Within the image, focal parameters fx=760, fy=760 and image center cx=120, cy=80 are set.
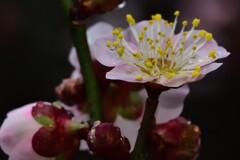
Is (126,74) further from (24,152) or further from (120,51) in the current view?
(24,152)

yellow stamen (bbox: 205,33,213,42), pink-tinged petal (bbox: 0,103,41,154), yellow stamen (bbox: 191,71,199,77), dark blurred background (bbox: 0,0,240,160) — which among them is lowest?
dark blurred background (bbox: 0,0,240,160)

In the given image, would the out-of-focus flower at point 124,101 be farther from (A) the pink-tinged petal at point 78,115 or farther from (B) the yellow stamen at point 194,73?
(B) the yellow stamen at point 194,73

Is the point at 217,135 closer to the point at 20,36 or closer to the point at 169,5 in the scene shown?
the point at 169,5

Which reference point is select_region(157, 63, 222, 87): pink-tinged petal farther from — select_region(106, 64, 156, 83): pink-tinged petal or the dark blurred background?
the dark blurred background

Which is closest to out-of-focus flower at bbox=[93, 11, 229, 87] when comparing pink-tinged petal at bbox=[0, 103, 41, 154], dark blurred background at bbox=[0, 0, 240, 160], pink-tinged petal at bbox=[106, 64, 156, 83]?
pink-tinged petal at bbox=[106, 64, 156, 83]

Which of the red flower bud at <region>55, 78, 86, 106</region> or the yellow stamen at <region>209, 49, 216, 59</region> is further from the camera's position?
the red flower bud at <region>55, 78, 86, 106</region>

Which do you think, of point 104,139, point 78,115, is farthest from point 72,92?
point 104,139

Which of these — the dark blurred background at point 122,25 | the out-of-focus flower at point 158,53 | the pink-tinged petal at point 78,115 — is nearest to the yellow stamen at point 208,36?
the out-of-focus flower at point 158,53
